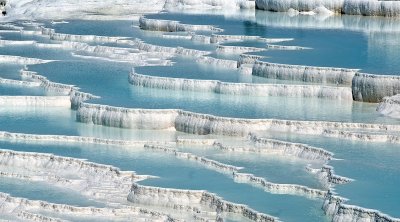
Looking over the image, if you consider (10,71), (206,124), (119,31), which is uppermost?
(206,124)

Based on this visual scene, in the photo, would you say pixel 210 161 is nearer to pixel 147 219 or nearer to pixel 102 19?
pixel 147 219

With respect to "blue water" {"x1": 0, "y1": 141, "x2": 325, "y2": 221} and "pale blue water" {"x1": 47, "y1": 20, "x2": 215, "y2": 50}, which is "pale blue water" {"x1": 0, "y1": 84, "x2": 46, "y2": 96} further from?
"pale blue water" {"x1": 47, "y1": 20, "x2": 215, "y2": 50}

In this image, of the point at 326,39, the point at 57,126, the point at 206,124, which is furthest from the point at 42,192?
Result: the point at 326,39

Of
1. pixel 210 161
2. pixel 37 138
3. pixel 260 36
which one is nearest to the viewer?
pixel 210 161

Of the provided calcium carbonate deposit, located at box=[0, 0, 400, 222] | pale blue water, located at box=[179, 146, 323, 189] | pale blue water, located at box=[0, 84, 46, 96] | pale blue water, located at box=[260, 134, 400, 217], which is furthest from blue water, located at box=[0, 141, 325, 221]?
pale blue water, located at box=[0, 84, 46, 96]

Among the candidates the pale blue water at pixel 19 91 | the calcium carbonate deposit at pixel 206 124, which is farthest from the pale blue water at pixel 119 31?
the pale blue water at pixel 19 91

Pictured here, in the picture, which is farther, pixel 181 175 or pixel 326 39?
pixel 326 39

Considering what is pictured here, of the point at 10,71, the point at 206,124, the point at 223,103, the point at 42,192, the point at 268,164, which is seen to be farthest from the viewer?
the point at 10,71

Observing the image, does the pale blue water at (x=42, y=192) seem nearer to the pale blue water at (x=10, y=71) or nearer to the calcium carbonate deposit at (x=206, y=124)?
the calcium carbonate deposit at (x=206, y=124)

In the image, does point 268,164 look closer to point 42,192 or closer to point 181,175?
point 181,175

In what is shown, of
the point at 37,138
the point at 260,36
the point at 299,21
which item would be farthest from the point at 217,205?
the point at 299,21

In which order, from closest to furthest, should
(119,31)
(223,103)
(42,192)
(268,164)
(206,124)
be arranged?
(42,192) → (268,164) → (206,124) → (223,103) → (119,31)
